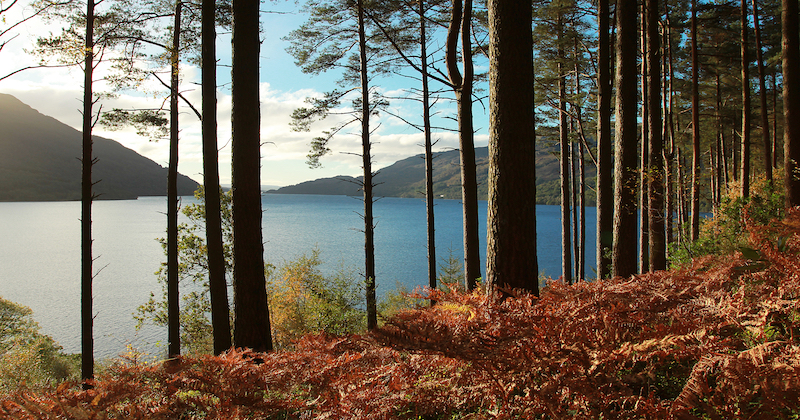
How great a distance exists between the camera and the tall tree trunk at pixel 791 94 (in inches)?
309

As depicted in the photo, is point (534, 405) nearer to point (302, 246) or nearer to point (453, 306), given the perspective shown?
point (453, 306)

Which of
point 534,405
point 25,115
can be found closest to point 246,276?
point 534,405

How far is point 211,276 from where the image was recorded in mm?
6391

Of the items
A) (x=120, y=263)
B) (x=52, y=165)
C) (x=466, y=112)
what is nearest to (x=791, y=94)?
(x=466, y=112)

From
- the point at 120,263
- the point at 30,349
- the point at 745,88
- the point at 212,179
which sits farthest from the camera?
the point at 120,263

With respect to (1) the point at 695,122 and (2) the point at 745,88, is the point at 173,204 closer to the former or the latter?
(1) the point at 695,122

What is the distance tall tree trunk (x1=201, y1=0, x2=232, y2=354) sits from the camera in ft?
19.0

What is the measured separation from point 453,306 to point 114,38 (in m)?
9.83

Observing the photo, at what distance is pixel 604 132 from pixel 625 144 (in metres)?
0.55

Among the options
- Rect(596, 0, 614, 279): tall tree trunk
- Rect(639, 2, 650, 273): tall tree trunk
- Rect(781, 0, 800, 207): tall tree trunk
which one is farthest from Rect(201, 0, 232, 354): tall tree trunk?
Rect(781, 0, 800, 207): tall tree trunk

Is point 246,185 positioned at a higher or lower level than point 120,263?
higher

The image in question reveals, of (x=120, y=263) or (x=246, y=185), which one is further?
(x=120, y=263)

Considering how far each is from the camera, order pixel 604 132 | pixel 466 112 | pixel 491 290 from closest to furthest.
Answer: pixel 491 290 → pixel 604 132 → pixel 466 112

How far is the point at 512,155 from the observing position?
3332 millimetres
